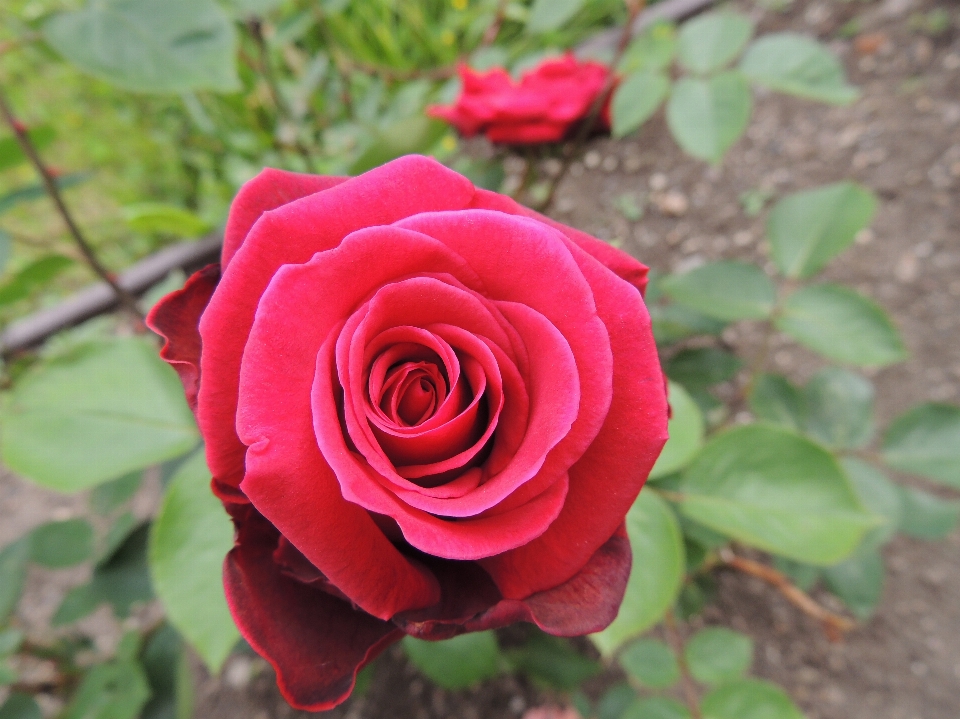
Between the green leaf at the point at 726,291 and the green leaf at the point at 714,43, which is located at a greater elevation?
the green leaf at the point at 714,43

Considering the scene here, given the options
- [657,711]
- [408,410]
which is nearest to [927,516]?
[657,711]

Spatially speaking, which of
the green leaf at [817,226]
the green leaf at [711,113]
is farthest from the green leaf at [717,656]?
the green leaf at [711,113]

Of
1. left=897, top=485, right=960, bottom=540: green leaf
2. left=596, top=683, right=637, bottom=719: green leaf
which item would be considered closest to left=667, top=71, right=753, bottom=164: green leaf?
left=897, top=485, right=960, bottom=540: green leaf

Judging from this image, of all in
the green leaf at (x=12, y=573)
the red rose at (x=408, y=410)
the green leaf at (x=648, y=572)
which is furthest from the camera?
the green leaf at (x=12, y=573)

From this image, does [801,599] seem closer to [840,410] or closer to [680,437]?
[840,410]

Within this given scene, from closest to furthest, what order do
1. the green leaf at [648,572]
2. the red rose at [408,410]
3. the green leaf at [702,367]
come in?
the red rose at [408,410], the green leaf at [648,572], the green leaf at [702,367]

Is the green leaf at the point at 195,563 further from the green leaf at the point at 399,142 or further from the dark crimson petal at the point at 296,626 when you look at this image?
the green leaf at the point at 399,142

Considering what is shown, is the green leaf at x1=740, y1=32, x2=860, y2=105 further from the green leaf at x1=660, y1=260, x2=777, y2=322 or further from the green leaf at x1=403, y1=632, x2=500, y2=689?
the green leaf at x1=403, y1=632, x2=500, y2=689
